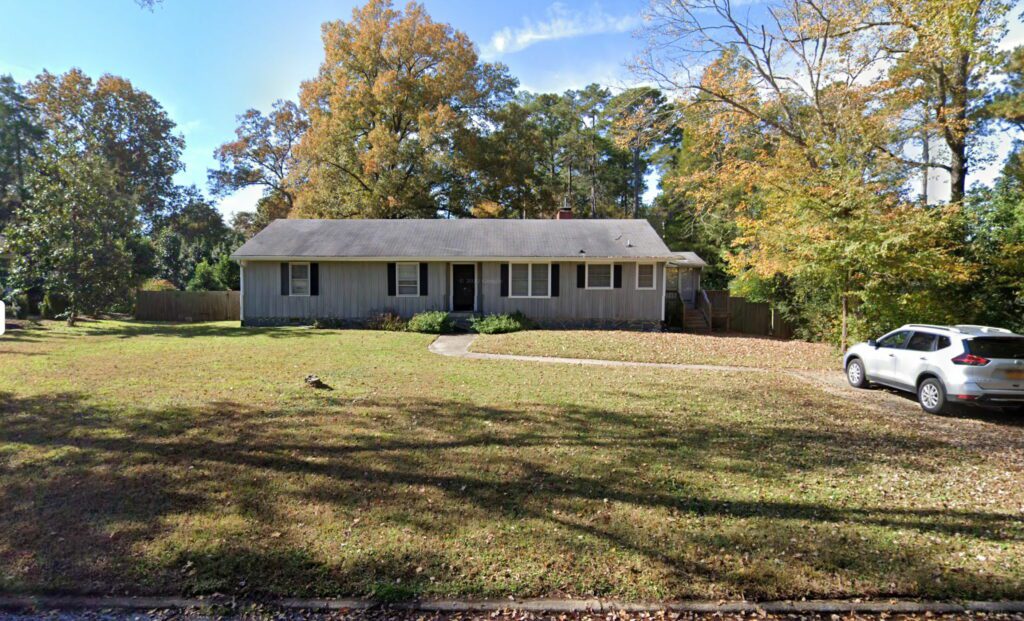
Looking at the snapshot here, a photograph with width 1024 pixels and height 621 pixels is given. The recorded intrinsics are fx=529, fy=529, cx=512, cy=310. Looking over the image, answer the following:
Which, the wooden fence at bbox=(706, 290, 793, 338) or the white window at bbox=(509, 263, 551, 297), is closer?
the white window at bbox=(509, 263, 551, 297)

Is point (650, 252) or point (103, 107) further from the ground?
point (103, 107)

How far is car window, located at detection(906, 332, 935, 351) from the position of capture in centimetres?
878

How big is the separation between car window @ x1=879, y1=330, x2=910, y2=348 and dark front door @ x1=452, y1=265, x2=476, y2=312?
13.4 m

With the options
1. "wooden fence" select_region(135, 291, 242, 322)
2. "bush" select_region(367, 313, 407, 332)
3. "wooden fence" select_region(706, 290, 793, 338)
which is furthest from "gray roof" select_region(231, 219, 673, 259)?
"wooden fence" select_region(135, 291, 242, 322)

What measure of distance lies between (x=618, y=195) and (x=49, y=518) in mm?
45705

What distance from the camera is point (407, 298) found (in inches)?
786

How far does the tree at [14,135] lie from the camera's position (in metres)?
33.8

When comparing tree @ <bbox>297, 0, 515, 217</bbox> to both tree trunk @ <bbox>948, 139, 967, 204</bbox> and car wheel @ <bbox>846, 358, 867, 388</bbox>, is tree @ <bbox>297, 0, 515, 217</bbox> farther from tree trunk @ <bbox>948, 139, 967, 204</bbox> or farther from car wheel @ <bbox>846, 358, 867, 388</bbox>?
car wheel @ <bbox>846, 358, 867, 388</bbox>

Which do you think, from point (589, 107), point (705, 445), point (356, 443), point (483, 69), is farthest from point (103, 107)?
point (705, 445)

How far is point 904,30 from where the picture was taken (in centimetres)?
1498

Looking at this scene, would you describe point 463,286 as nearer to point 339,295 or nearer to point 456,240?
point 456,240

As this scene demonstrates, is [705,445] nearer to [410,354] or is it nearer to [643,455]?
[643,455]

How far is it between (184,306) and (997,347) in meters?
27.4

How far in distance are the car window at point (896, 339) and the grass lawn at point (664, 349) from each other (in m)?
2.80
